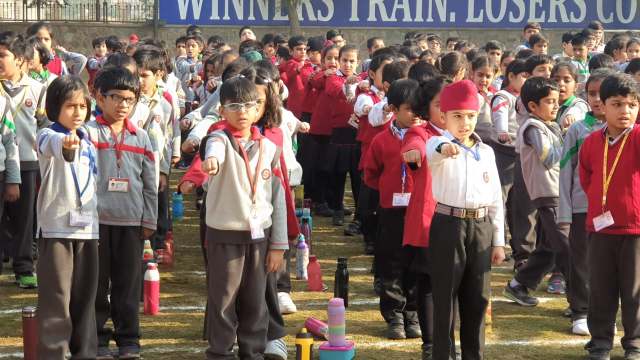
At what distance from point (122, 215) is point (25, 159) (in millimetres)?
2684

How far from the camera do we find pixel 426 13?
91.0 feet

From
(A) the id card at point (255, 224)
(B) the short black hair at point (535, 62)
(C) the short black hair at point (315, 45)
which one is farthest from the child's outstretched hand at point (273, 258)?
(C) the short black hair at point (315, 45)

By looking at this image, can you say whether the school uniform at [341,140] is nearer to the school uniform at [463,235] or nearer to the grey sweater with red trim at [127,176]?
the grey sweater with red trim at [127,176]

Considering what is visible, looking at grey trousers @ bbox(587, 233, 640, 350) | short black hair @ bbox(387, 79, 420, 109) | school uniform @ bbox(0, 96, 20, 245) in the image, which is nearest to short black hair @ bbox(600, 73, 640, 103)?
grey trousers @ bbox(587, 233, 640, 350)

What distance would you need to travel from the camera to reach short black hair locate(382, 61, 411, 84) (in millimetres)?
9531

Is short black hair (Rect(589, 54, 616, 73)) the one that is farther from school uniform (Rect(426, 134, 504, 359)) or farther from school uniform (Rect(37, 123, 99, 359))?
school uniform (Rect(37, 123, 99, 359))

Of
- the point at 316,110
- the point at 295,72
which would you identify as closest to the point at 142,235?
the point at 316,110

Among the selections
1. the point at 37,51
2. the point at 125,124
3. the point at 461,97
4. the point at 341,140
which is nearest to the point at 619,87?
the point at 461,97

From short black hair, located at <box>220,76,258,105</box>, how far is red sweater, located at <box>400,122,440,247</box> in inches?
41.3

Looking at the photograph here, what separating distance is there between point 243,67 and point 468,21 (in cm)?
1985

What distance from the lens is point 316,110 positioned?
13.5m

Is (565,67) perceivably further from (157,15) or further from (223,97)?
(157,15)

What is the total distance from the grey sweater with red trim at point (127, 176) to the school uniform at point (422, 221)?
1.56 meters

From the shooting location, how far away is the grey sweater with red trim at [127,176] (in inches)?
287
